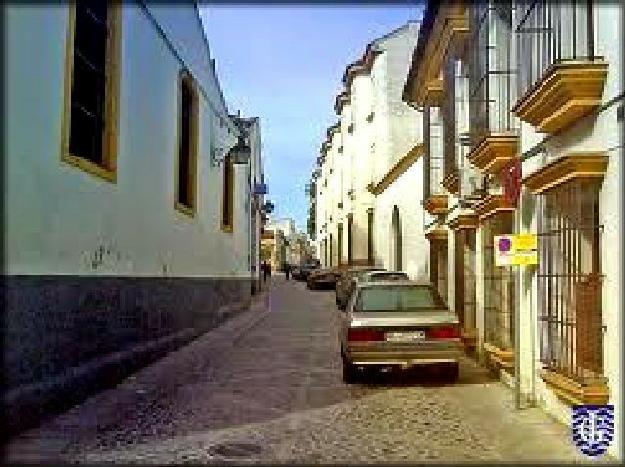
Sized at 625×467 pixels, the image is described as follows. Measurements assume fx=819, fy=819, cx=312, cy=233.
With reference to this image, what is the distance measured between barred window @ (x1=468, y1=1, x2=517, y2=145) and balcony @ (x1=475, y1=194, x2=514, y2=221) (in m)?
0.82

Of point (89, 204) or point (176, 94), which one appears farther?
point (176, 94)

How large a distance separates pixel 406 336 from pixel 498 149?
2789mm

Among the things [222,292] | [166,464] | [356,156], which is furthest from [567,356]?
[356,156]

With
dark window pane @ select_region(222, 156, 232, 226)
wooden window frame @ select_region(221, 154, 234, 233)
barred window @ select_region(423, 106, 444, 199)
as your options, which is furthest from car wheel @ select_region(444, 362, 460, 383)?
dark window pane @ select_region(222, 156, 232, 226)

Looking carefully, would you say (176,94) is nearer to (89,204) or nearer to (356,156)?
(89,204)

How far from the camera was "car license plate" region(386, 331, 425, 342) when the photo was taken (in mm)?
11055

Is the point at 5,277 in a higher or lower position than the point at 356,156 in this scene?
lower

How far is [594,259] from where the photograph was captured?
7.45 meters

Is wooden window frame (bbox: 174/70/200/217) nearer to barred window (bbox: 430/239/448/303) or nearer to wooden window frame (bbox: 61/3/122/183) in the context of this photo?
wooden window frame (bbox: 61/3/122/183)

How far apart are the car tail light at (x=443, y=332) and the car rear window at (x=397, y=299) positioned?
587mm

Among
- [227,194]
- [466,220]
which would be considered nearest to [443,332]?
[466,220]

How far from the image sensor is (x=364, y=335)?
1109 centimetres

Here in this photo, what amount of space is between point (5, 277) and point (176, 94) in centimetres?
892

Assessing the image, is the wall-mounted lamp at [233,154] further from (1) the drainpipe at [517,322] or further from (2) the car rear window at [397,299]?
(1) the drainpipe at [517,322]
